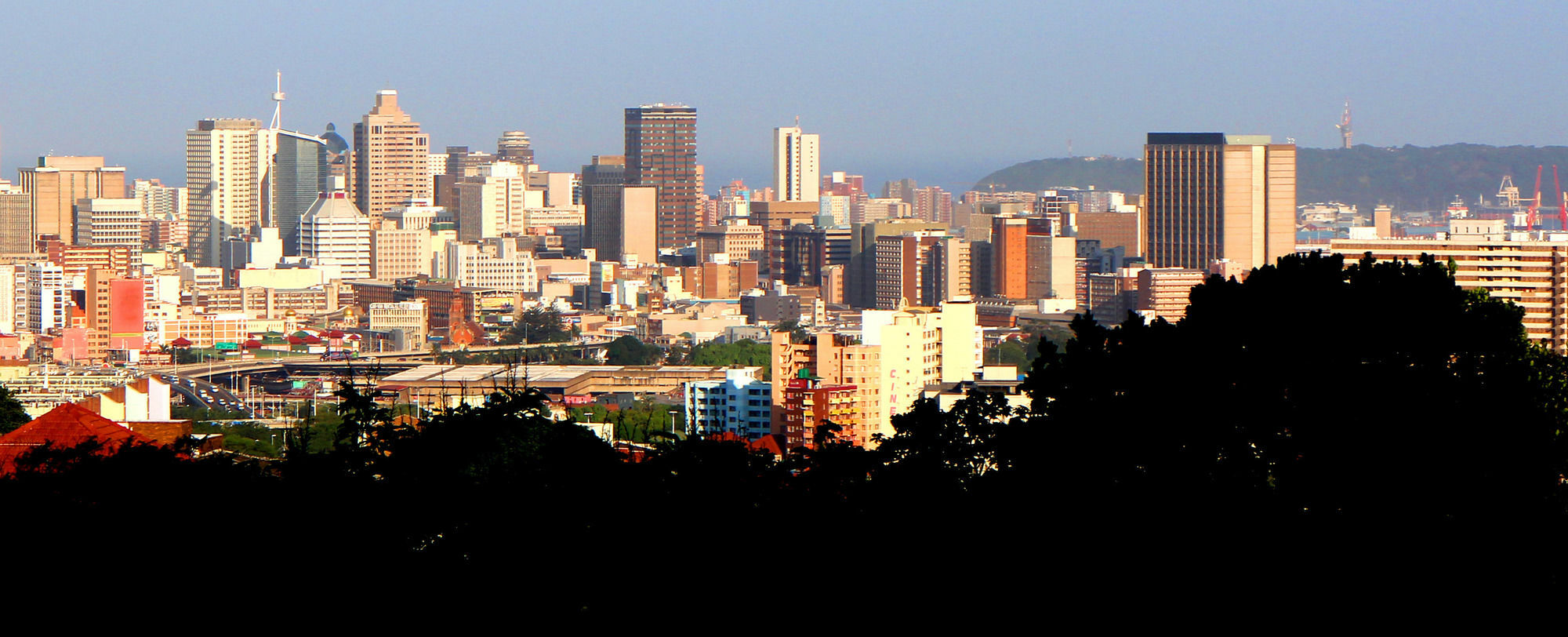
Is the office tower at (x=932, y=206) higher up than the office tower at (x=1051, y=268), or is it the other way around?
the office tower at (x=932, y=206)

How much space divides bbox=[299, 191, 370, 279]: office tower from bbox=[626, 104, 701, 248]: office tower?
1123cm

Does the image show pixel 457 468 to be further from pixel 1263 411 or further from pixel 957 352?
pixel 957 352

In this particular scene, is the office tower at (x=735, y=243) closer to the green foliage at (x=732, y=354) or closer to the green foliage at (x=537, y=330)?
the green foliage at (x=537, y=330)

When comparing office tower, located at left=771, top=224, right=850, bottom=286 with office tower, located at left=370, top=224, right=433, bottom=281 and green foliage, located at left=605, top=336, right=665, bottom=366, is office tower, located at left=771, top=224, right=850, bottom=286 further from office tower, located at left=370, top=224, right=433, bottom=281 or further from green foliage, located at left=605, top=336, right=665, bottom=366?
green foliage, located at left=605, top=336, right=665, bottom=366

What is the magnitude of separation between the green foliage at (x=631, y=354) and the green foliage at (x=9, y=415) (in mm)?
22325

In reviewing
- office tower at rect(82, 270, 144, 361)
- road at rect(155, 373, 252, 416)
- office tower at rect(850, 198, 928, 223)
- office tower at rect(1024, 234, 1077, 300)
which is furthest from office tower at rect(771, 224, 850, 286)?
road at rect(155, 373, 252, 416)

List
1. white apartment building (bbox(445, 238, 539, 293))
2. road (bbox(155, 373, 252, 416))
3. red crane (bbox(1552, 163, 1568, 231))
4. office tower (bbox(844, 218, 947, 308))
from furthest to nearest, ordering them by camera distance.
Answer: red crane (bbox(1552, 163, 1568, 231)) → white apartment building (bbox(445, 238, 539, 293)) → office tower (bbox(844, 218, 947, 308)) → road (bbox(155, 373, 252, 416))

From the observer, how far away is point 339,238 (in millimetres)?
57375

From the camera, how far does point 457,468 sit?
5902 mm

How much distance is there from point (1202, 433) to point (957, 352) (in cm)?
1672

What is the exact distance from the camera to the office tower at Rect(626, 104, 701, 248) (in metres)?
66.3

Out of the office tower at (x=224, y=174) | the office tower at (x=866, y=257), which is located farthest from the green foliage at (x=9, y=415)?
the office tower at (x=224, y=174)

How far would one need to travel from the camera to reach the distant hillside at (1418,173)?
3588 inches

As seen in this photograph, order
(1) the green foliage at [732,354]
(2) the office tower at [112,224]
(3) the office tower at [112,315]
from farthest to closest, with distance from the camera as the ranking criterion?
(2) the office tower at [112,224]
(3) the office tower at [112,315]
(1) the green foliage at [732,354]
